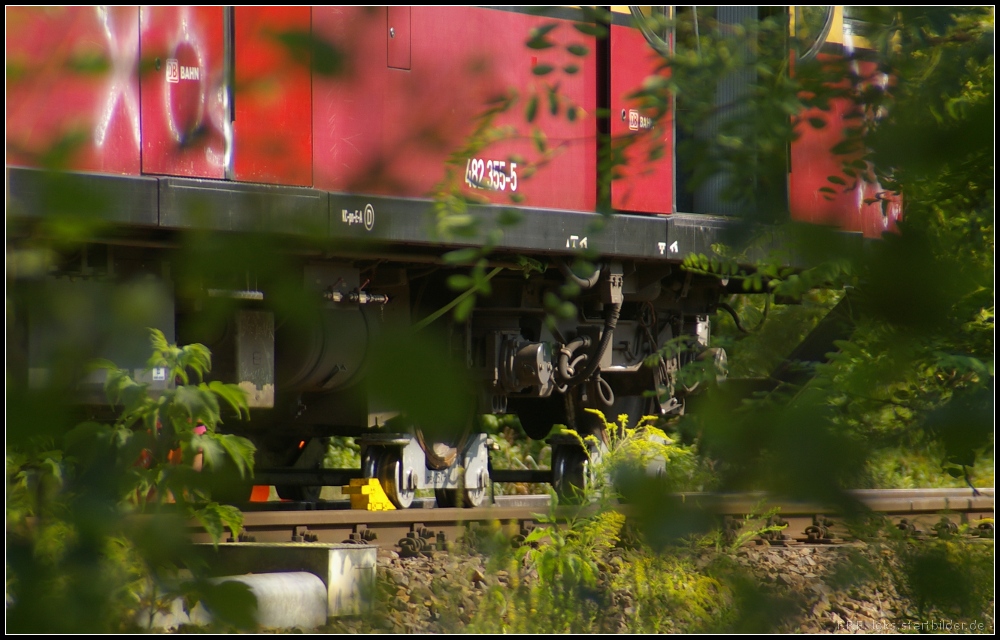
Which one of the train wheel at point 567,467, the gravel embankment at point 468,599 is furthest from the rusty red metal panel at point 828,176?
the train wheel at point 567,467

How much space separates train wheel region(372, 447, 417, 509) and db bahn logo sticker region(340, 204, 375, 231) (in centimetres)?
655

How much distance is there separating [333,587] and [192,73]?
183 inches

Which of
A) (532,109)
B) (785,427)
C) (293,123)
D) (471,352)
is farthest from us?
(471,352)

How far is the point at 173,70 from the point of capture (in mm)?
1043

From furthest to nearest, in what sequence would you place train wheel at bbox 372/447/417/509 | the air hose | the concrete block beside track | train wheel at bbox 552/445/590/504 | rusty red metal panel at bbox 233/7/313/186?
train wheel at bbox 552/445/590/504, the air hose, train wheel at bbox 372/447/417/509, the concrete block beside track, rusty red metal panel at bbox 233/7/313/186

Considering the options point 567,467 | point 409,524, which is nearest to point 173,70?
point 409,524

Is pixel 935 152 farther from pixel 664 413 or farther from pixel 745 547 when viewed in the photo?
pixel 664 413

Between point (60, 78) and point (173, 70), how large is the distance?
17cm

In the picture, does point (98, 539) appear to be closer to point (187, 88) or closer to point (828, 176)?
point (187, 88)

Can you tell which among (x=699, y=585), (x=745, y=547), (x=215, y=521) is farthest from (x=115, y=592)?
(x=745, y=547)

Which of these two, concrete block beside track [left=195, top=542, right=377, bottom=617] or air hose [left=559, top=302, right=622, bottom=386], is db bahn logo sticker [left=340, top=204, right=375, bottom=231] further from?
air hose [left=559, top=302, right=622, bottom=386]

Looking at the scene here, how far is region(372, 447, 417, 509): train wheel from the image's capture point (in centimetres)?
766

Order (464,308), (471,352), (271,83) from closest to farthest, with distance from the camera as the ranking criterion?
(271,83) < (464,308) < (471,352)

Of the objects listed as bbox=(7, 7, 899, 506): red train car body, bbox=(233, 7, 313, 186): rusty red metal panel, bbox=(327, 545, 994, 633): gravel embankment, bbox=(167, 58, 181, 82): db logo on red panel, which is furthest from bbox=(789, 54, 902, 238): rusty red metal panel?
bbox=(327, 545, 994, 633): gravel embankment
